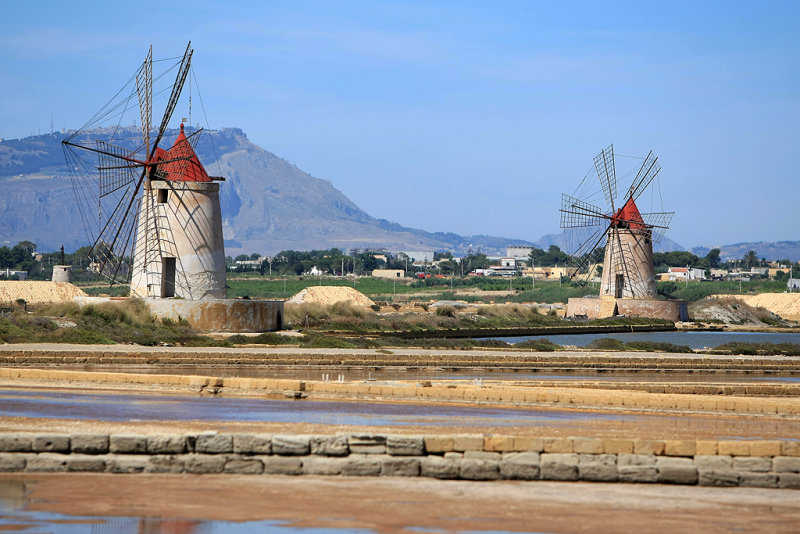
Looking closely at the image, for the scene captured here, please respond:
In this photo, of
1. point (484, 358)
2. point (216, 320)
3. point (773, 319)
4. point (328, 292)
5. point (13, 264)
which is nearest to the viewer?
point (484, 358)

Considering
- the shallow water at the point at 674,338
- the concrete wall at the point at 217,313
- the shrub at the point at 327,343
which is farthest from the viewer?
the shallow water at the point at 674,338

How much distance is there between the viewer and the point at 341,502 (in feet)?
29.3

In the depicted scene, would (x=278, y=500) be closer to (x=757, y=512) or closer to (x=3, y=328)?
(x=757, y=512)

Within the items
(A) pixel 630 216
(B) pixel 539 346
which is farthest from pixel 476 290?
(B) pixel 539 346

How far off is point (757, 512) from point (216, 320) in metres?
28.8

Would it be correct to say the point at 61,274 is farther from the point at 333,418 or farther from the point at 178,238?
the point at 333,418

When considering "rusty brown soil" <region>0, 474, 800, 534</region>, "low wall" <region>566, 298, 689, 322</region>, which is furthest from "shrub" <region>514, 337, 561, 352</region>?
"rusty brown soil" <region>0, 474, 800, 534</region>

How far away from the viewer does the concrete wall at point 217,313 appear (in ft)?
117

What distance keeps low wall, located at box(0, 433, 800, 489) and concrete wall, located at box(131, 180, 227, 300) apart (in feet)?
88.3

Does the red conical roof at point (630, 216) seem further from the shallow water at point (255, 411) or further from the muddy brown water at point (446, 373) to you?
the shallow water at point (255, 411)

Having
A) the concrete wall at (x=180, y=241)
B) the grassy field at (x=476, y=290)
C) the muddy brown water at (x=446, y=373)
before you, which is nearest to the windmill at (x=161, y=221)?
the concrete wall at (x=180, y=241)

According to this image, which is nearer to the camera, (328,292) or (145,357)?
(145,357)

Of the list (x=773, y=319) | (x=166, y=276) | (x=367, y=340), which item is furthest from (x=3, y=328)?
(x=773, y=319)

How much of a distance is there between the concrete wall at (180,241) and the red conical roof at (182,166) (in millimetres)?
441
